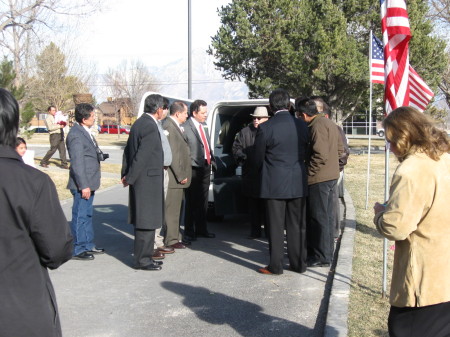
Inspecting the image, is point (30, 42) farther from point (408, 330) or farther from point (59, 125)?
point (408, 330)

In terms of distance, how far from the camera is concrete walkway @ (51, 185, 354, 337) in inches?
188

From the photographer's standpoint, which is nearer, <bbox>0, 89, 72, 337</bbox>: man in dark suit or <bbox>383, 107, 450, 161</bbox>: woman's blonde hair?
<bbox>0, 89, 72, 337</bbox>: man in dark suit

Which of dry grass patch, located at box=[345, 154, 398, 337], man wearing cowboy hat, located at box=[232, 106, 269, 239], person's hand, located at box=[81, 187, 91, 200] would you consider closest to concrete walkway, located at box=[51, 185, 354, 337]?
dry grass patch, located at box=[345, 154, 398, 337]

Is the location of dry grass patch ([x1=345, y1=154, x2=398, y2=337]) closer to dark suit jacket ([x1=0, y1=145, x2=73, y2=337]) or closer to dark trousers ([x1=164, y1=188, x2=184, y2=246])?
dark trousers ([x1=164, y1=188, x2=184, y2=246])

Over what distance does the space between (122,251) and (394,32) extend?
482cm

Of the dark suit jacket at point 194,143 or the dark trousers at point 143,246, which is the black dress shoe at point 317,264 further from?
the dark suit jacket at point 194,143

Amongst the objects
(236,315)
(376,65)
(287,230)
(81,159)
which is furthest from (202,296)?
(376,65)

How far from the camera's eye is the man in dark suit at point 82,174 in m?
7.00

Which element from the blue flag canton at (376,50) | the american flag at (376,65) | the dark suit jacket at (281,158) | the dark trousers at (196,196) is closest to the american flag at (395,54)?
the dark suit jacket at (281,158)

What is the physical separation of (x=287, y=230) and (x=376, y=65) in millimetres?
5573

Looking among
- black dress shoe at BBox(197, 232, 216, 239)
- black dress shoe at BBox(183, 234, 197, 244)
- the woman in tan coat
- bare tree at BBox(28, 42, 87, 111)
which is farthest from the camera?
bare tree at BBox(28, 42, 87, 111)

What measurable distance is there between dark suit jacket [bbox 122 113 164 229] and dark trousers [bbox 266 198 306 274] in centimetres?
142

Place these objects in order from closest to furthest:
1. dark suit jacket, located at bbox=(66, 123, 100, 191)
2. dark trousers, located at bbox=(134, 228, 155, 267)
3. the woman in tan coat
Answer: the woman in tan coat → dark trousers, located at bbox=(134, 228, 155, 267) → dark suit jacket, located at bbox=(66, 123, 100, 191)

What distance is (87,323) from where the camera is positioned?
4906 millimetres
